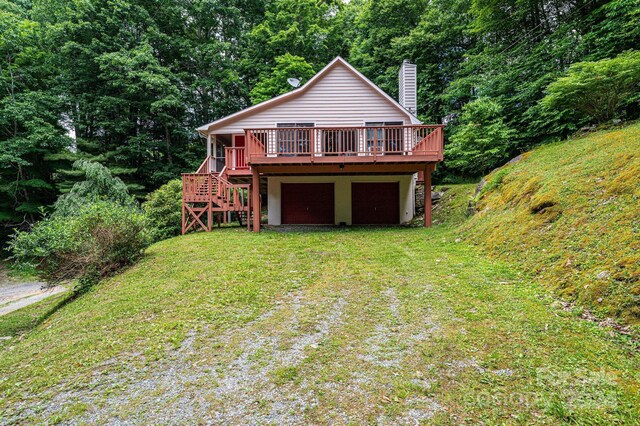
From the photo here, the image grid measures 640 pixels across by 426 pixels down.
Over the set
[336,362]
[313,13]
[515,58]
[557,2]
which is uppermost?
[313,13]

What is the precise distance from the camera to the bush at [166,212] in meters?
12.7

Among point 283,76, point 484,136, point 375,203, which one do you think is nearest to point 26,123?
point 283,76

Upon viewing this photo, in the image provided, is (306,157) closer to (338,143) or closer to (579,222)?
(338,143)

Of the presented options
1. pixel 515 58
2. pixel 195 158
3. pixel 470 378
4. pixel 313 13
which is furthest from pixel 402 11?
pixel 470 378

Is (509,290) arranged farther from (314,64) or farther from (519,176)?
(314,64)

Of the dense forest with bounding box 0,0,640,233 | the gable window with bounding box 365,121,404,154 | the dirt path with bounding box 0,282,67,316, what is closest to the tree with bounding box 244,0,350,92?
the dense forest with bounding box 0,0,640,233

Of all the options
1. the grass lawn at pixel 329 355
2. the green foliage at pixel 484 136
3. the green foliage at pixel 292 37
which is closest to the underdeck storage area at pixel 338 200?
the green foliage at pixel 484 136

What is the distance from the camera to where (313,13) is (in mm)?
23797

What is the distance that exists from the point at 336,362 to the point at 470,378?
128 centimetres

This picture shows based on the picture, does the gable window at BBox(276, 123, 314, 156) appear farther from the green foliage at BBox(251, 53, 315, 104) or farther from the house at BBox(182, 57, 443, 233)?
the green foliage at BBox(251, 53, 315, 104)

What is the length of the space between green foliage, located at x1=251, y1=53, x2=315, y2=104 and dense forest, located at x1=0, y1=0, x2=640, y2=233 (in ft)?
0.37

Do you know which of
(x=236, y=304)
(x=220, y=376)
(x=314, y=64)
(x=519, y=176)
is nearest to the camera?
(x=220, y=376)

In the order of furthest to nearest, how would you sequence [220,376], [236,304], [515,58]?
[515,58] < [236,304] < [220,376]

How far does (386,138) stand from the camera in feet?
36.3
